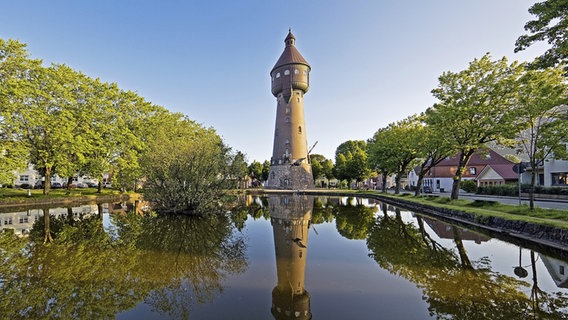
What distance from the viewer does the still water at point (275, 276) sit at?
4922 millimetres

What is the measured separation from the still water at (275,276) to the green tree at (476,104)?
343 inches

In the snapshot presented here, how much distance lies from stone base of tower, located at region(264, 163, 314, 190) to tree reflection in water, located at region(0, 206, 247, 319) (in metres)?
35.2

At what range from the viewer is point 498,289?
5809 mm

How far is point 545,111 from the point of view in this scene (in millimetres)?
13461

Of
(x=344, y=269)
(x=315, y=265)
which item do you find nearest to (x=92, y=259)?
(x=315, y=265)

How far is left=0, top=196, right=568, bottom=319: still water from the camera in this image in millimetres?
4922

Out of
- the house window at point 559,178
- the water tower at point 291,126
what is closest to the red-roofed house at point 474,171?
the house window at point 559,178

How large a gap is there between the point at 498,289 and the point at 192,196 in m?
15.6

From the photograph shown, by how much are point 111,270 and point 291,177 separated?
40972 mm

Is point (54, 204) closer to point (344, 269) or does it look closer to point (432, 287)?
point (344, 269)

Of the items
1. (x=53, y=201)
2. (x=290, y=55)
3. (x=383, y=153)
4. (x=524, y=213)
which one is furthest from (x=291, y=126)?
(x=524, y=213)

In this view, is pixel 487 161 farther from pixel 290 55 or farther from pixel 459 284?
pixel 459 284

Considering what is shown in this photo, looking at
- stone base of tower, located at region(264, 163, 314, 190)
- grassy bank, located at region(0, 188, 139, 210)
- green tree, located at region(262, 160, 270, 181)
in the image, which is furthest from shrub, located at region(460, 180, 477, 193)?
green tree, located at region(262, 160, 270, 181)

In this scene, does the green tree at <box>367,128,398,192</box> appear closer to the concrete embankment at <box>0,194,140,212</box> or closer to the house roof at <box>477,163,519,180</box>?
the house roof at <box>477,163,519,180</box>
